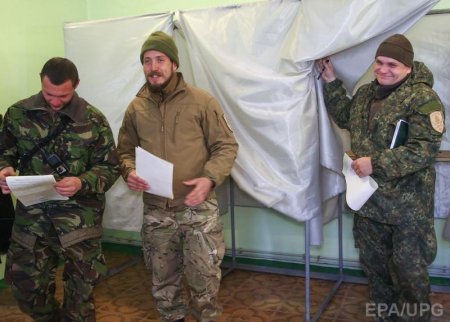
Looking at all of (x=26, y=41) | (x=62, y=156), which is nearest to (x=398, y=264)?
(x=62, y=156)

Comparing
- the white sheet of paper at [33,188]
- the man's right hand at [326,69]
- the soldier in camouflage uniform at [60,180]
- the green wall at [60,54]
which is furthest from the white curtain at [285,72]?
the white sheet of paper at [33,188]

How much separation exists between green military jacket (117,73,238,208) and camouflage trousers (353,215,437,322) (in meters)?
0.74

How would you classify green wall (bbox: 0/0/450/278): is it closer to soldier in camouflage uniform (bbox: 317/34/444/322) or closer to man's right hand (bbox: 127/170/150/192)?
soldier in camouflage uniform (bbox: 317/34/444/322)

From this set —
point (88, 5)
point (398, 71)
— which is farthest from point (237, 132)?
point (88, 5)

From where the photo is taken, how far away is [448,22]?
230cm

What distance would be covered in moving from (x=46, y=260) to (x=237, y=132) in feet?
3.60

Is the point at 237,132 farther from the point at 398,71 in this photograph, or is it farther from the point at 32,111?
the point at 32,111

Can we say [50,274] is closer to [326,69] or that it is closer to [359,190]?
[359,190]

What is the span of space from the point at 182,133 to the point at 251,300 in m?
1.24

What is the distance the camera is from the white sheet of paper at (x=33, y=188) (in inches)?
65.2

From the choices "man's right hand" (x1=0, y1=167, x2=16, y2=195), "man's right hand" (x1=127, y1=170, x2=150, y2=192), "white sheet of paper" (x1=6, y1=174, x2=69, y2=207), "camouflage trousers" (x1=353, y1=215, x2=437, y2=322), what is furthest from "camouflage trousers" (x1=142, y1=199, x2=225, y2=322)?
"camouflage trousers" (x1=353, y1=215, x2=437, y2=322)

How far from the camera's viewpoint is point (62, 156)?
6.17 feet

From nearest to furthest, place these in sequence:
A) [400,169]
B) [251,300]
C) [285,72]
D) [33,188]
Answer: [33,188]
[400,169]
[285,72]
[251,300]

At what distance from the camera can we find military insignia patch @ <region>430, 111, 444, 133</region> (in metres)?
1.79
